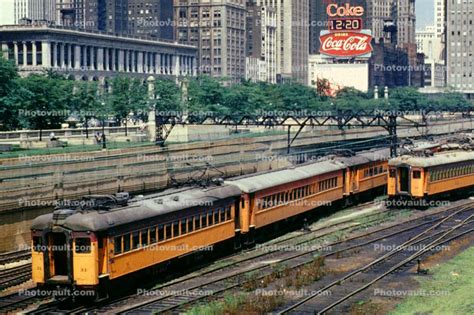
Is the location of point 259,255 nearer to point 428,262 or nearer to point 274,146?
point 428,262

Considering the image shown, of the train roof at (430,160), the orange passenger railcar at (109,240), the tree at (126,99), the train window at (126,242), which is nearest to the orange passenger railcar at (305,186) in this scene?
the train roof at (430,160)

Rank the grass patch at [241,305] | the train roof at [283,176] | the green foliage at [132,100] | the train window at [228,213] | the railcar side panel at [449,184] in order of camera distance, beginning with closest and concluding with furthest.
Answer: the grass patch at [241,305], the train window at [228,213], the train roof at [283,176], the railcar side panel at [449,184], the green foliage at [132,100]

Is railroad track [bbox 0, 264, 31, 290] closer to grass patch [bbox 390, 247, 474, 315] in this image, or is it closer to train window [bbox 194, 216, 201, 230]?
train window [bbox 194, 216, 201, 230]

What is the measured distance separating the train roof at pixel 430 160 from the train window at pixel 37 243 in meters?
29.0

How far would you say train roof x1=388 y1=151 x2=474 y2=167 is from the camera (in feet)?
173

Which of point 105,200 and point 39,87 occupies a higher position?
point 39,87

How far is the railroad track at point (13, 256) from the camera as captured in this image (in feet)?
123

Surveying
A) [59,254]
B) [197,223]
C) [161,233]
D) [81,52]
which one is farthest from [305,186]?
[81,52]

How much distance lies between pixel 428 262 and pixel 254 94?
84.8 metres

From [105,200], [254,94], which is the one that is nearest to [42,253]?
[105,200]

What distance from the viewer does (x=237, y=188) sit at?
3759 centimetres

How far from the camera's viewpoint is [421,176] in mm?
52344

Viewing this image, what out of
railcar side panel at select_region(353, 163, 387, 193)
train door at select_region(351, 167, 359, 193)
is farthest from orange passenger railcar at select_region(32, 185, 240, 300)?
railcar side panel at select_region(353, 163, 387, 193)

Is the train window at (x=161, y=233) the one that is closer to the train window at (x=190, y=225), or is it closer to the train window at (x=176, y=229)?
the train window at (x=176, y=229)
